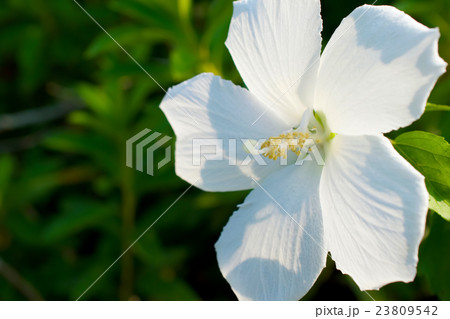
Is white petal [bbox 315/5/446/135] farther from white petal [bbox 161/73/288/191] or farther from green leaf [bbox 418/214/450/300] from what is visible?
green leaf [bbox 418/214/450/300]

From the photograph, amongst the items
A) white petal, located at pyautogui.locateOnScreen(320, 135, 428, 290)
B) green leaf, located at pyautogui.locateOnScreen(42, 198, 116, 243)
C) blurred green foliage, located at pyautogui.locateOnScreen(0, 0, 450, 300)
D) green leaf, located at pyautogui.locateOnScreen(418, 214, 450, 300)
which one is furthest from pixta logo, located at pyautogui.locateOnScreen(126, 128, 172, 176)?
green leaf, located at pyautogui.locateOnScreen(418, 214, 450, 300)

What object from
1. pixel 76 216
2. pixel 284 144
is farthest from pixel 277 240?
pixel 76 216

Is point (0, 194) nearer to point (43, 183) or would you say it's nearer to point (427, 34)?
point (43, 183)

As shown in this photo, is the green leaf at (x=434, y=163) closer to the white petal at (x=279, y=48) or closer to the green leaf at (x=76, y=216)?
the white petal at (x=279, y=48)

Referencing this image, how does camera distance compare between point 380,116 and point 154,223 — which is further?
point 154,223

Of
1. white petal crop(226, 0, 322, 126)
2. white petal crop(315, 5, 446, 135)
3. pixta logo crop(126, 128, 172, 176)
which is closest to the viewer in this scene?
white petal crop(315, 5, 446, 135)
